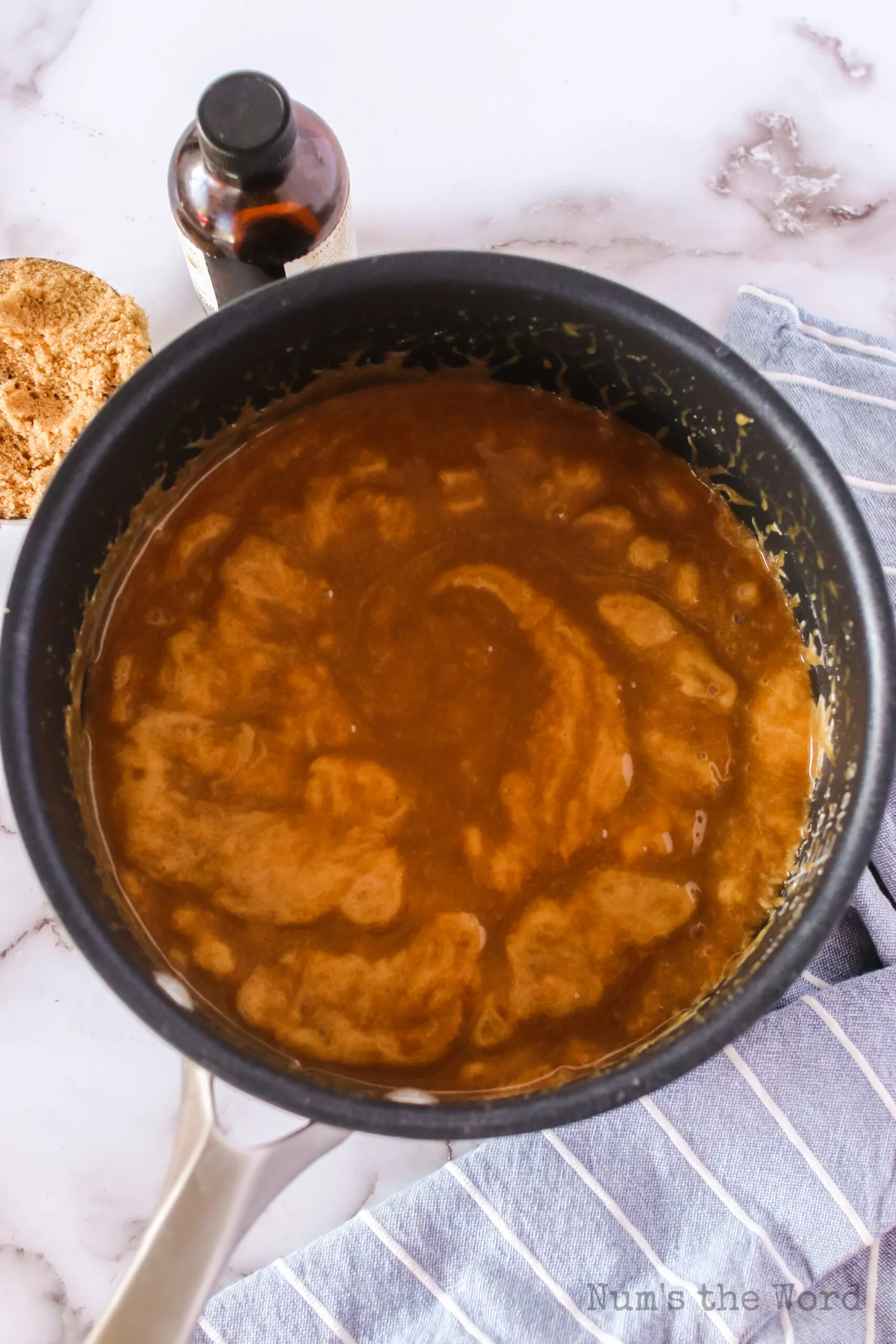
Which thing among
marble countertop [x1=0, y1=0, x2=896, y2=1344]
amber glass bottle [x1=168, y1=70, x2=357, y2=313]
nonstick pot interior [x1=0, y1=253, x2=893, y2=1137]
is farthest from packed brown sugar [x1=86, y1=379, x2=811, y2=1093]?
marble countertop [x1=0, y1=0, x2=896, y2=1344]

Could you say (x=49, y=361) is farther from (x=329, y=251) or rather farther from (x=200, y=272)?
(x=329, y=251)

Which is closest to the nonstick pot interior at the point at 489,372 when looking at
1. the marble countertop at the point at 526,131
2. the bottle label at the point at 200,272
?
the bottle label at the point at 200,272

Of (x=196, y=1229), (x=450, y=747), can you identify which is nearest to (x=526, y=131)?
(x=450, y=747)

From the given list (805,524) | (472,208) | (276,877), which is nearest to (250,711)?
(276,877)

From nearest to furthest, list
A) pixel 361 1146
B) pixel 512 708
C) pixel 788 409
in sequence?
pixel 788 409 → pixel 512 708 → pixel 361 1146

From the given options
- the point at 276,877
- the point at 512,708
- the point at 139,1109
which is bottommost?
the point at 139,1109

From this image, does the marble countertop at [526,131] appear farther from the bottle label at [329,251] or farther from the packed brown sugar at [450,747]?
the packed brown sugar at [450,747]

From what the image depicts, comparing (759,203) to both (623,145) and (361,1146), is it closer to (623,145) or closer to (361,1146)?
(623,145)
